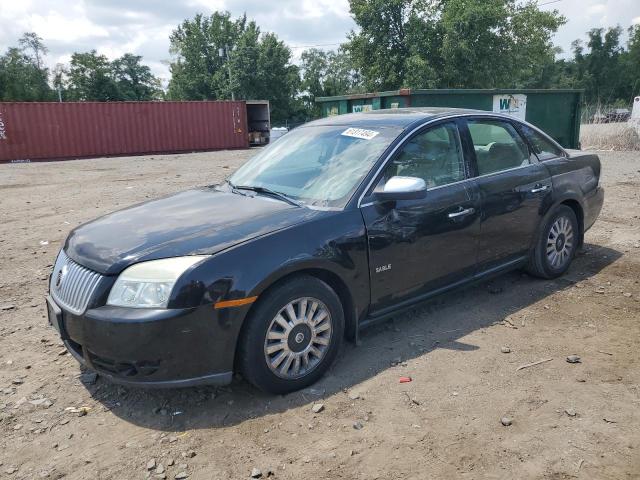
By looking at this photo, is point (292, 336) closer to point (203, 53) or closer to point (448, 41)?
point (448, 41)

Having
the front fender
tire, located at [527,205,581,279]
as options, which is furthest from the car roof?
tire, located at [527,205,581,279]

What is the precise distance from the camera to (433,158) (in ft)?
13.0

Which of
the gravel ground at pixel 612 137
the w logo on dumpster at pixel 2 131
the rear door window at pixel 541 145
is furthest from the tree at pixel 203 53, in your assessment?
the rear door window at pixel 541 145

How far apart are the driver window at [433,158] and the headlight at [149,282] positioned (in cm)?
153

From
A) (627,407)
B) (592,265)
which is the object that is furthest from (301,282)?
(592,265)

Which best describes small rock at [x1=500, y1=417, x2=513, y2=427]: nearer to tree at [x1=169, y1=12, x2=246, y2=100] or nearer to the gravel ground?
the gravel ground

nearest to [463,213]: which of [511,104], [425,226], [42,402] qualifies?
[425,226]

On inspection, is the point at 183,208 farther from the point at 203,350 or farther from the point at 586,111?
the point at 586,111

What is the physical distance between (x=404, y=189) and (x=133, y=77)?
6488cm

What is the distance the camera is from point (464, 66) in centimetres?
3000

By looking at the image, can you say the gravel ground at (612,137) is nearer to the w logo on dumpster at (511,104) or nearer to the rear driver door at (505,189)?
the w logo on dumpster at (511,104)

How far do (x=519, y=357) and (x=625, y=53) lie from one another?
89.1 metres

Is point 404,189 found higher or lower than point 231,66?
lower

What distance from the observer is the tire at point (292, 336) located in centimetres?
296
